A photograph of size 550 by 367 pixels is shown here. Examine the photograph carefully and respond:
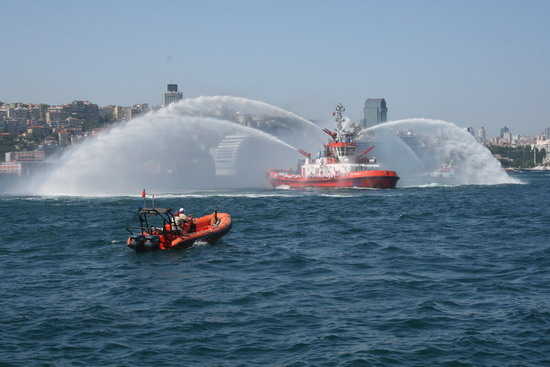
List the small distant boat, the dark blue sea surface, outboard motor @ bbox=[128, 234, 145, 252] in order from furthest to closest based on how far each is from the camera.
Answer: the small distant boat < outboard motor @ bbox=[128, 234, 145, 252] < the dark blue sea surface

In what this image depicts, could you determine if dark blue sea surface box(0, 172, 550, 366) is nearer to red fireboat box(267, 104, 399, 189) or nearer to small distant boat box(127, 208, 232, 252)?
small distant boat box(127, 208, 232, 252)

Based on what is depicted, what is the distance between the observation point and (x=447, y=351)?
1537 cm

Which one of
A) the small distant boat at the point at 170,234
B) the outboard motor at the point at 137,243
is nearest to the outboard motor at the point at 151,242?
the small distant boat at the point at 170,234

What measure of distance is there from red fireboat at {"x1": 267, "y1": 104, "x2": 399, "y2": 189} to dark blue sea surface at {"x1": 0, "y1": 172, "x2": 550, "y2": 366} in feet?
122

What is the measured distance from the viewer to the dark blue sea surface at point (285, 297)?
50.9 ft

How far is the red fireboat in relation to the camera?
7675 centimetres

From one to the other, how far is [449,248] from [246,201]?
33192 millimetres

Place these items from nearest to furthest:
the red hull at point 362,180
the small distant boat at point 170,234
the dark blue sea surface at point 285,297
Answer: the dark blue sea surface at point 285,297, the small distant boat at point 170,234, the red hull at point 362,180

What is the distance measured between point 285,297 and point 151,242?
36.4 ft

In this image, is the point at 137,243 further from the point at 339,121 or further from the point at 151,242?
the point at 339,121

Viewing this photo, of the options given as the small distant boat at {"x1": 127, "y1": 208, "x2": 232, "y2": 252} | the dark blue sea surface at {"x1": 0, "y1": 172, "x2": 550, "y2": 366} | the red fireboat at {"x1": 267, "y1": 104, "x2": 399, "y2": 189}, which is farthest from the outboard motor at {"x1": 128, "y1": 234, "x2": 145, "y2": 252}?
the red fireboat at {"x1": 267, "y1": 104, "x2": 399, "y2": 189}

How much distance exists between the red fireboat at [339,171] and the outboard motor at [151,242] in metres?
49.0

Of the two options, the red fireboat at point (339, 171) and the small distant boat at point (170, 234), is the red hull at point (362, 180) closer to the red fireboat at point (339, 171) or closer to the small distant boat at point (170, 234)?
the red fireboat at point (339, 171)

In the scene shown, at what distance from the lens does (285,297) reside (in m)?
20.6
